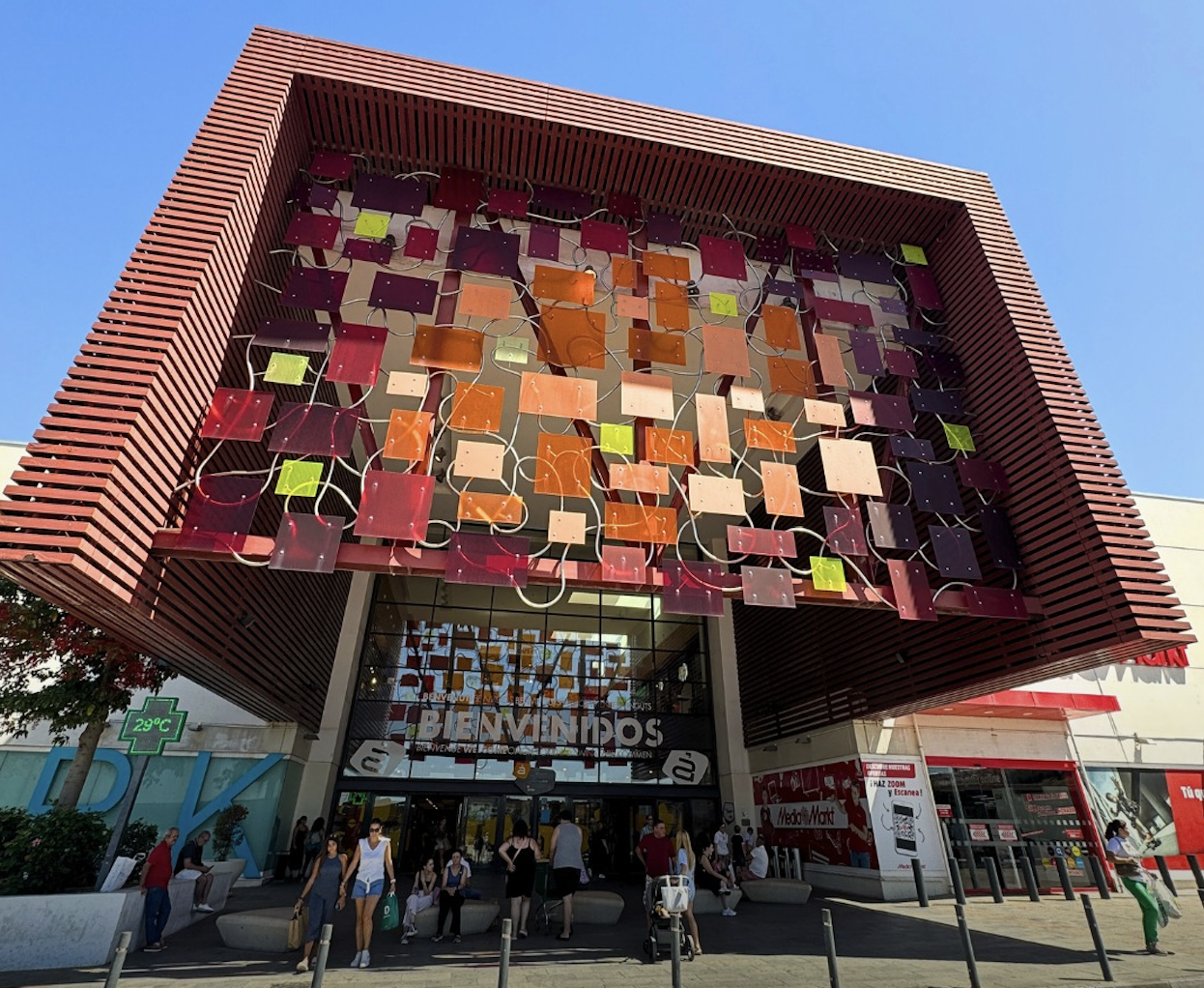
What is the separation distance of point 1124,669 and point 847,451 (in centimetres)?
1202

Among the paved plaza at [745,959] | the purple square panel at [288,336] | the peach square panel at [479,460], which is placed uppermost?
the purple square panel at [288,336]

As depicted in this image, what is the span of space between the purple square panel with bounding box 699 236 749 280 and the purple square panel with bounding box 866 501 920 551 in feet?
15.9

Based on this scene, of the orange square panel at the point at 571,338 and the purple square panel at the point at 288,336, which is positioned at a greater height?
the orange square panel at the point at 571,338

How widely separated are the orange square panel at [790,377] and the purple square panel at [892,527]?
2.30 metres

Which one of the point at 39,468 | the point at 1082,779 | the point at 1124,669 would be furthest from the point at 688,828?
the point at 39,468

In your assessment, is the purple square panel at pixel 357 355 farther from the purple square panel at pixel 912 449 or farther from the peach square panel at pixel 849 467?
the purple square panel at pixel 912 449

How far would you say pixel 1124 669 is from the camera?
16.2m

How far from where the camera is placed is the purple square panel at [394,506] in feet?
27.2

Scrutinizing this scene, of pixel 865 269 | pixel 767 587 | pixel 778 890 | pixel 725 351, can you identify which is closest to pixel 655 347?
pixel 725 351

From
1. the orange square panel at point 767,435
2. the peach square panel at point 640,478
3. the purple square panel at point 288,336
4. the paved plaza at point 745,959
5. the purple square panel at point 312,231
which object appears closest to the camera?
the paved plaza at point 745,959

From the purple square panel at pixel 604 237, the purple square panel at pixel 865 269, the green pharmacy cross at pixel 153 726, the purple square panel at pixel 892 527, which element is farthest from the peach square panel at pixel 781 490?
the green pharmacy cross at pixel 153 726

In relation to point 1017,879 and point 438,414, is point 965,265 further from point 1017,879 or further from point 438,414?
point 1017,879

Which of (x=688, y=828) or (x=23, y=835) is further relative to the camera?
(x=688, y=828)

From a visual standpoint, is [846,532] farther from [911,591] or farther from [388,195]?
[388,195]
